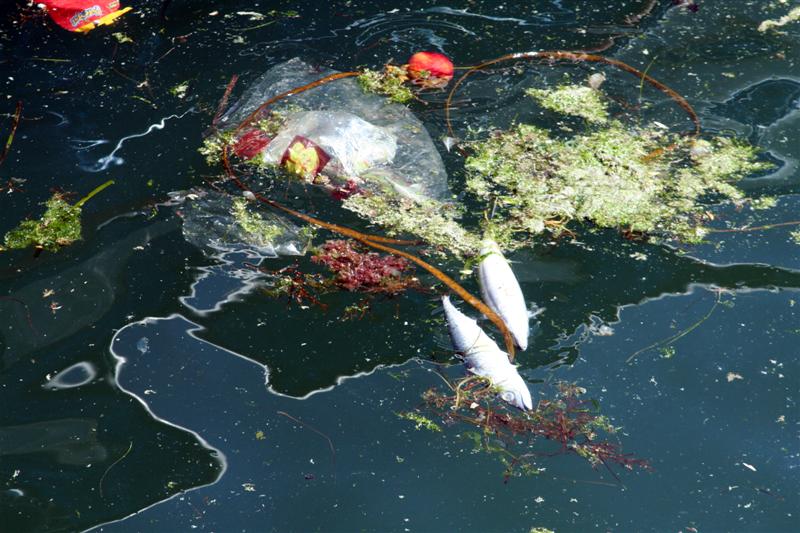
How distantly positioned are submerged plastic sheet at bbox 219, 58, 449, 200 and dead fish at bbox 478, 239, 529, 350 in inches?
14.0

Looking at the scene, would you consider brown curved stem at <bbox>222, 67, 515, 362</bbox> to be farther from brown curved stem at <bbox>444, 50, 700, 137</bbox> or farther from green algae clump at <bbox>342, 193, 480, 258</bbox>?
brown curved stem at <bbox>444, 50, 700, 137</bbox>

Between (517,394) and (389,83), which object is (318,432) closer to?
(517,394)

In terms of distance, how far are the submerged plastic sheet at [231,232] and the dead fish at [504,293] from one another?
548 millimetres

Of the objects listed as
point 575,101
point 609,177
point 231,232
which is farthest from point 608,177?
point 231,232

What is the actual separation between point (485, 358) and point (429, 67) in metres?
1.33

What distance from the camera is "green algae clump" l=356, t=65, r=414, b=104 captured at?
9.30ft

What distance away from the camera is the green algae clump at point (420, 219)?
2328 mm

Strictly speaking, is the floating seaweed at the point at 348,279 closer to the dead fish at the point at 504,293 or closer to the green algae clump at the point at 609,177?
the dead fish at the point at 504,293

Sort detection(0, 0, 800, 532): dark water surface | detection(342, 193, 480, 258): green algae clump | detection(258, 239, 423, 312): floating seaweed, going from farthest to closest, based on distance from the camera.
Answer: detection(342, 193, 480, 258): green algae clump, detection(258, 239, 423, 312): floating seaweed, detection(0, 0, 800, 532): dark water surface

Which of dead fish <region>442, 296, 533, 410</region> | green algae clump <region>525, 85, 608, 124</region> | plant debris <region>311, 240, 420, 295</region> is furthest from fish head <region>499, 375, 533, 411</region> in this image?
green algae clump <region>525, 85, 608, 124</region>

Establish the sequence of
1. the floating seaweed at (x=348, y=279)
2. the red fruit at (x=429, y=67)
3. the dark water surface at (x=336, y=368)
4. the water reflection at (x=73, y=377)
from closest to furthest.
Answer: the dark water surface at (x=336, y=368)
the water reflection at (x=73, y=377)
the floating seaweed at (x=348, y=279)
the red fruit at (x=429, y=67)

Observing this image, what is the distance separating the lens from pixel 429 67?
9.54 feet

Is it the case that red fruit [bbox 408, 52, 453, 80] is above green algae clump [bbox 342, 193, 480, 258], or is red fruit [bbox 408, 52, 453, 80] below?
above

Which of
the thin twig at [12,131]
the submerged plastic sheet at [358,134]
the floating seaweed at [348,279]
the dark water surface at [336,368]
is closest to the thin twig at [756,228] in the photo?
the dark water surface at [336,368]
